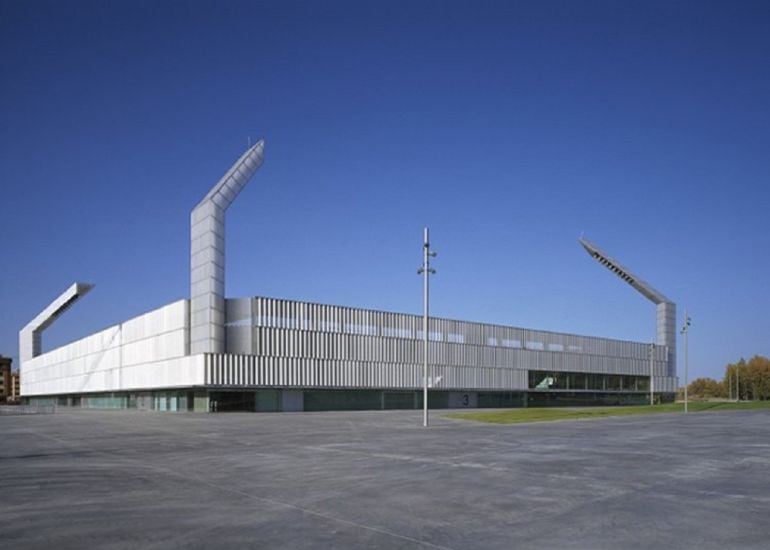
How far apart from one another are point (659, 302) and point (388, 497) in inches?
4615

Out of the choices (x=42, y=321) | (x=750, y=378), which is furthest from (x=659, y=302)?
(x=42, y=321)

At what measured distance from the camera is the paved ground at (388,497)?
9.89m

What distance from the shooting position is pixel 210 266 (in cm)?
6688

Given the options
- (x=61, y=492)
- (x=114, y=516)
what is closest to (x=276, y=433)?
(x=61, y=492)

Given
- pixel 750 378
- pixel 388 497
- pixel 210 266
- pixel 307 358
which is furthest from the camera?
pixel 750 378

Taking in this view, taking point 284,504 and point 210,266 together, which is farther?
point 210,266

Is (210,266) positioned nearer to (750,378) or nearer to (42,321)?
(42,321)

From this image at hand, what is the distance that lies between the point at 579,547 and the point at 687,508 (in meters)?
3.92

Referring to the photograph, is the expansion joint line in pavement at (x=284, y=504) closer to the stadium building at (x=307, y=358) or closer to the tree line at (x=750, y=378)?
the stadium building at (x=307, y=358)

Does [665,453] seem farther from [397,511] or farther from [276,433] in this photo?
[276,433]

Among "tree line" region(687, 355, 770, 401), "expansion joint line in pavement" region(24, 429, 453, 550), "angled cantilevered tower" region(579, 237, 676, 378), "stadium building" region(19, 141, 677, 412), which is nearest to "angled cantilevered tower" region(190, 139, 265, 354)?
"stadium building" region(19, 141, 677, 412)

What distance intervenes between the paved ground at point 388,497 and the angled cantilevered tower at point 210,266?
42.1 m

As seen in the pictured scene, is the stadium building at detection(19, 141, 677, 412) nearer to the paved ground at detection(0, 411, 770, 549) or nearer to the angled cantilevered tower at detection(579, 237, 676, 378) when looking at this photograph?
the angled cantilevered tower at detection(579, 237, 676, 378)

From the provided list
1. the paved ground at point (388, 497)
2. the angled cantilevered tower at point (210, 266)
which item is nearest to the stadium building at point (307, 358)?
the angled cantilevered tower at point (210, 266)
